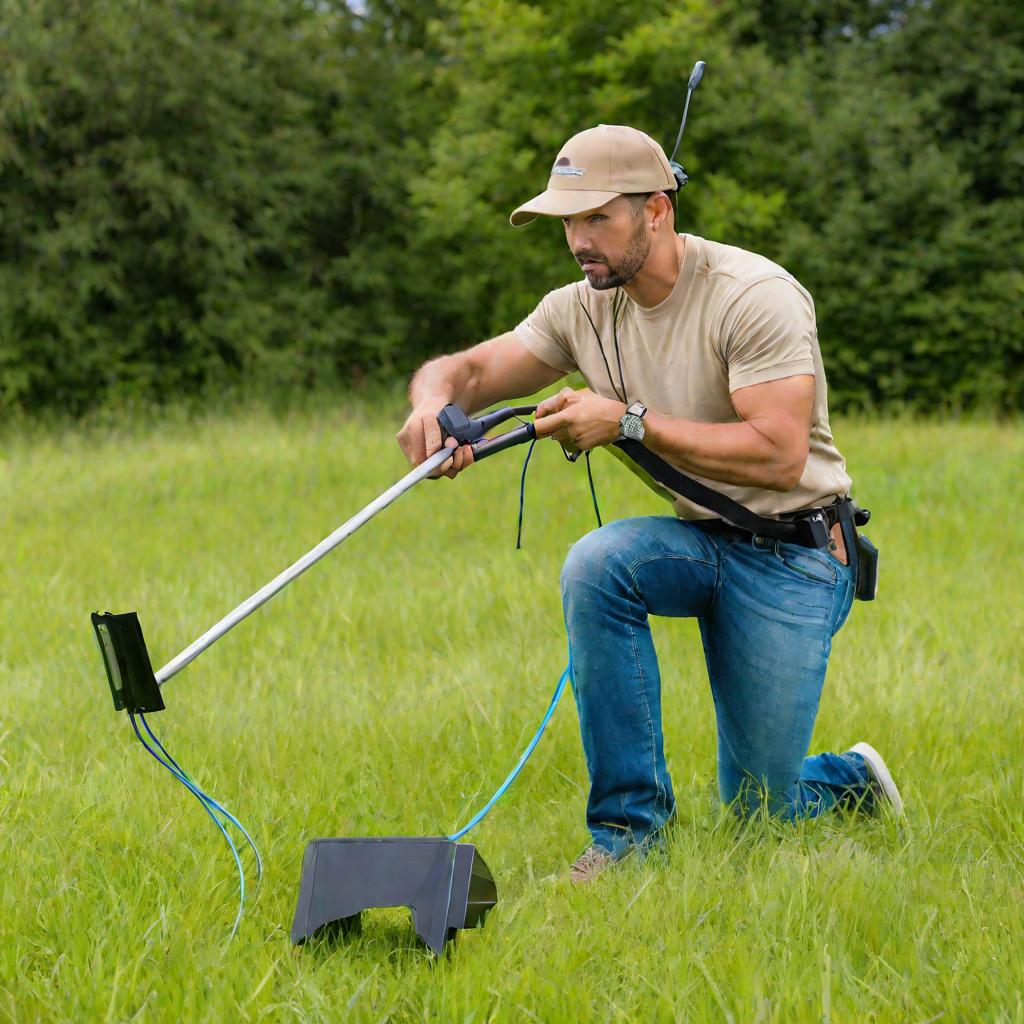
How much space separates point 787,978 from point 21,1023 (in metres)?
1.47

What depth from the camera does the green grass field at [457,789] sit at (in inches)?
110

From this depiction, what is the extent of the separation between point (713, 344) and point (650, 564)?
1.89 ft

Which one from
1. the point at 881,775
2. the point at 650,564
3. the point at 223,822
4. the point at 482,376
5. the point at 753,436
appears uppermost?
the point at 482,376

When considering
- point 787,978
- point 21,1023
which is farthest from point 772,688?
point 21,1023

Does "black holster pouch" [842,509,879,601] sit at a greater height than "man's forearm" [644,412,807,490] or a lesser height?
lesser

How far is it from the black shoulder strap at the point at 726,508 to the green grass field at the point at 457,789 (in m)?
0.78

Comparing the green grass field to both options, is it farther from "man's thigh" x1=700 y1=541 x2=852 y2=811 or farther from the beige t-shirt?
the beige t-shirt

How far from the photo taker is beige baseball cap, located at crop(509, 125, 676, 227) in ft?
11.4

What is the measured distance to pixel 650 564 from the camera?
11.8 ft

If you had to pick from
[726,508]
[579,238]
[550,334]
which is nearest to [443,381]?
[550,334]

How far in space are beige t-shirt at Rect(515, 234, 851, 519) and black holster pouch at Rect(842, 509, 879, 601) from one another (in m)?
0.10

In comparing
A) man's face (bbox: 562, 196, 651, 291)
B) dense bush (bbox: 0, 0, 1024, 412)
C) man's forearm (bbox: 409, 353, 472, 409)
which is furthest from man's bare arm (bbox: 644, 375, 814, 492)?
dense bush (bbox: 0, 0, 1024, 412)

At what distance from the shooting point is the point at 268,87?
767 inches

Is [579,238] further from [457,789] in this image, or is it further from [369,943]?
[369,943]
